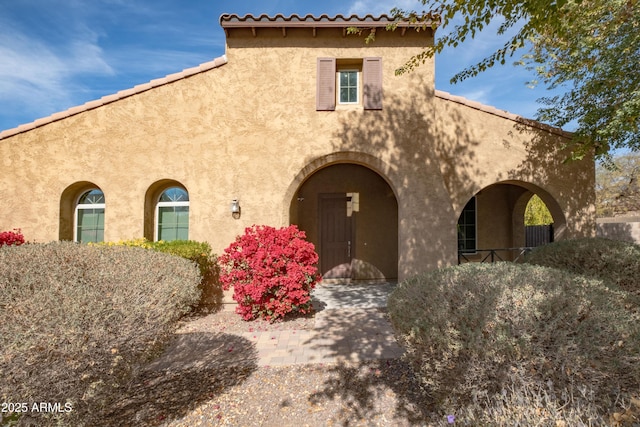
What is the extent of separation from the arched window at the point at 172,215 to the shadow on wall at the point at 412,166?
14.4ft

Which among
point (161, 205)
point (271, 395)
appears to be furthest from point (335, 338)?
point (161, 205)

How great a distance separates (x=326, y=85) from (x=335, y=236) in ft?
16.3

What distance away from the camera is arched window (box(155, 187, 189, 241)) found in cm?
761

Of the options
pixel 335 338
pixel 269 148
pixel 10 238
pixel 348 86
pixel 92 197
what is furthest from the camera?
pixel 348 86

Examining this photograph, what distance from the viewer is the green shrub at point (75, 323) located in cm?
201

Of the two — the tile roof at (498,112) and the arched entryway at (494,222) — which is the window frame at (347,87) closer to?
the tile roof at (498,112)

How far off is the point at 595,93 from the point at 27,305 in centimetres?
1076

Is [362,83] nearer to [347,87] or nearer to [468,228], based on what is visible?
[347,87]

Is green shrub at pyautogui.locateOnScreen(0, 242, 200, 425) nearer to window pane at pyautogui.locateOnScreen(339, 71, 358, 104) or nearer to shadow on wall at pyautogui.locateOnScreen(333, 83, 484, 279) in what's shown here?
shadow on wall at pyautogui.locateOnScreen(333, 83, 484, 279)

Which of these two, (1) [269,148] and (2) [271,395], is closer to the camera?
(2) [271,395]

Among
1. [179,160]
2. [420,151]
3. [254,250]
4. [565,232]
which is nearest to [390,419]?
[254,250]

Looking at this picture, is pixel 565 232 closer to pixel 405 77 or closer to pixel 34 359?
pixel 405 77

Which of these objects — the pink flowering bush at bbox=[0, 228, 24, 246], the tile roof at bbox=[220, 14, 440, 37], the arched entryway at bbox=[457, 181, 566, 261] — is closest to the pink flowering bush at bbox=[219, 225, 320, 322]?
the pink flowering bush at bbox=[0, 228, 24, 246]

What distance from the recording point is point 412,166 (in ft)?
24.3
